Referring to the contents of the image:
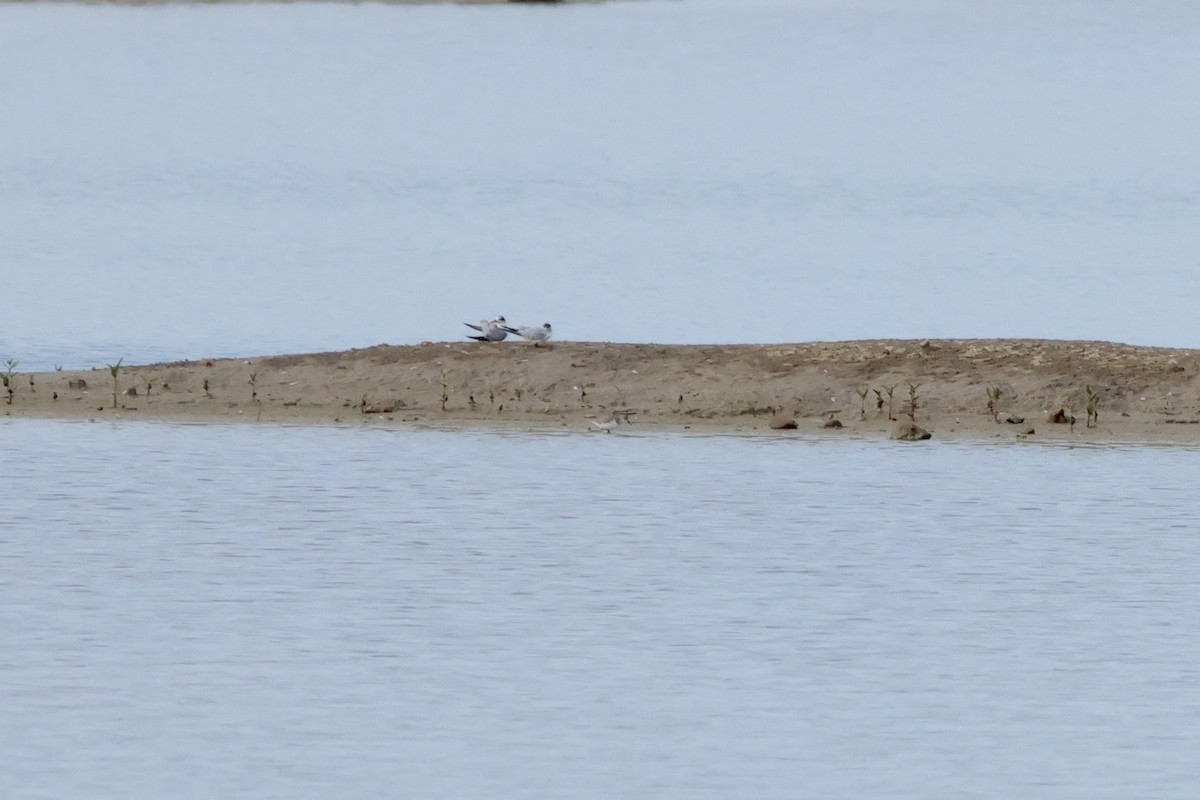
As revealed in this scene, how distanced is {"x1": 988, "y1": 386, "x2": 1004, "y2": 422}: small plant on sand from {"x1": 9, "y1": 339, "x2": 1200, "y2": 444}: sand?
0.17 feet

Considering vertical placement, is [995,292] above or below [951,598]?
above

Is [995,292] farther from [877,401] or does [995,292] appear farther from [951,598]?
[951,598]

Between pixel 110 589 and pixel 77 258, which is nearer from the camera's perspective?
pixel 110 589

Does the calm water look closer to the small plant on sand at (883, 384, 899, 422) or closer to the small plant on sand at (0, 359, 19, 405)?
the small plant on sand at (883, 384, 899, 422)

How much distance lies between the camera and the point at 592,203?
39625mm

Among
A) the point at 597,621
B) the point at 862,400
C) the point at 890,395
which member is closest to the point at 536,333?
the point at 862,400

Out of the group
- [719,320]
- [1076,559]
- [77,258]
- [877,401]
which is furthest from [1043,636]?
[77,258]

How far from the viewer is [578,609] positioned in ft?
39.7

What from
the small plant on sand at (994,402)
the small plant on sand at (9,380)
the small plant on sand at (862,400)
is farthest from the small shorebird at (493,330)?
the small plant on sand at (994,402)

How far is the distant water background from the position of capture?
2547 cm

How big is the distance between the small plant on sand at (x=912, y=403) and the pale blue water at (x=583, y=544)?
0.99 meters

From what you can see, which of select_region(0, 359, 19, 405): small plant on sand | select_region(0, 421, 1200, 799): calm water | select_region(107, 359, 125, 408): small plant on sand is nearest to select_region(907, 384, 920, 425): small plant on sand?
select_region(0, 421, 1200, 799): calm water

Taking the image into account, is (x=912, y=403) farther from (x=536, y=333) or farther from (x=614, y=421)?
(x=536, y=333)

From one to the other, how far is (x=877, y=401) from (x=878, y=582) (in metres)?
6.43
